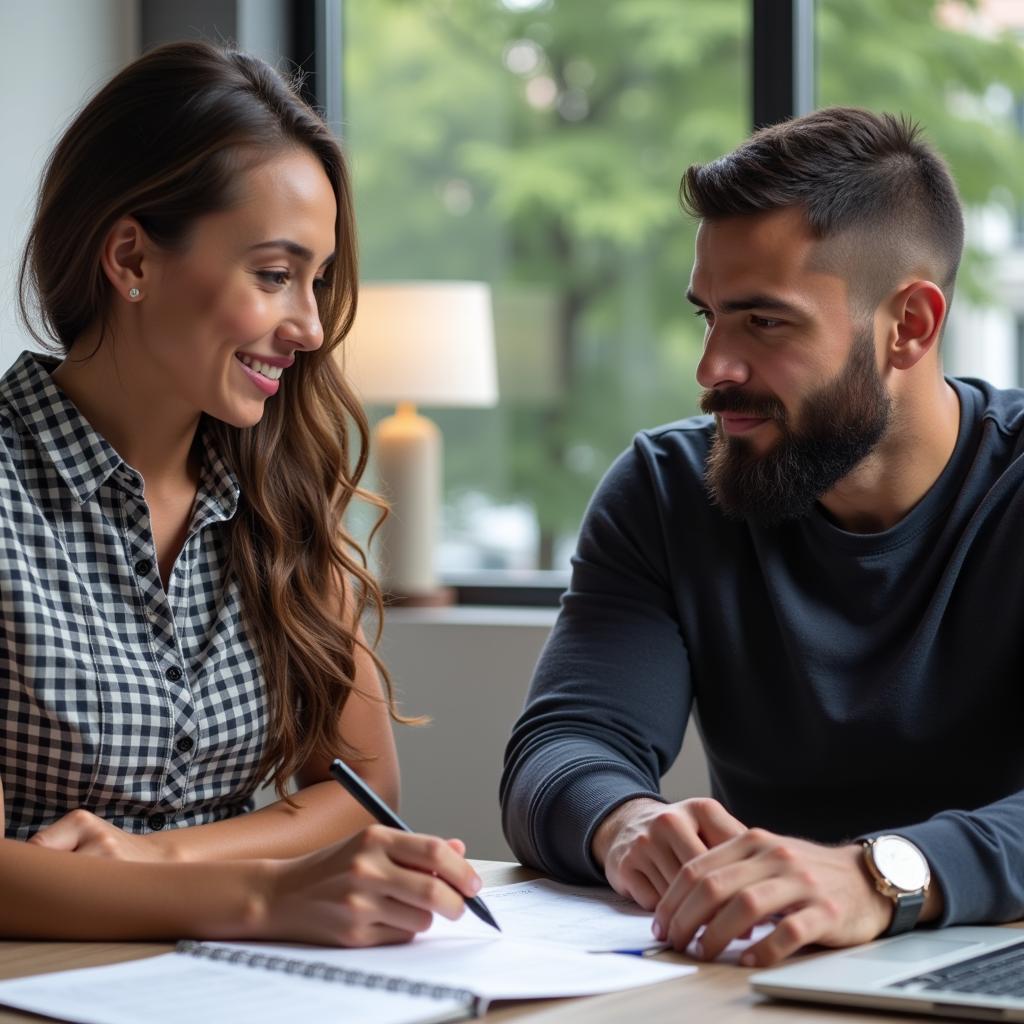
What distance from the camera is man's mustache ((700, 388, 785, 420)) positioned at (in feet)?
5.67

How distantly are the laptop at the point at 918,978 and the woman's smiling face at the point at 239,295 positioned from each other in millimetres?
862

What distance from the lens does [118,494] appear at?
1.59m

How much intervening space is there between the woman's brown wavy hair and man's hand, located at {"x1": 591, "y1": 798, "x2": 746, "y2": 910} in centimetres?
48

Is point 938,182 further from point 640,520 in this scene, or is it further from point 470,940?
point 470,940

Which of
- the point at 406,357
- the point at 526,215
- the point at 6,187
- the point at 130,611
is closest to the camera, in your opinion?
the point at 130,611

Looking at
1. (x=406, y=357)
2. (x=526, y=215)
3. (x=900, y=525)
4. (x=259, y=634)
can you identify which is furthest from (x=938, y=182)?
(x=526, y=215)

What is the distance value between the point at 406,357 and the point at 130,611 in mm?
1595

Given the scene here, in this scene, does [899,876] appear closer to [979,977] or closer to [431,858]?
[979,977]

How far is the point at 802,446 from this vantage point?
1.72m

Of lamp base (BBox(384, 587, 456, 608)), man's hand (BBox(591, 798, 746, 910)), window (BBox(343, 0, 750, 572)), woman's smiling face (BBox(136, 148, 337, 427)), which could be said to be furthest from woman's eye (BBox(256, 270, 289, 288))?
window (BBox(343, 0, 750, 572))

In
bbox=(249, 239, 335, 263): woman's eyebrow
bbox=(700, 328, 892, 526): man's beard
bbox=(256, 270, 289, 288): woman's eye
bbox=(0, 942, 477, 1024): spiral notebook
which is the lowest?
bbox=(0, 942, 477, 1024): spiral notebook

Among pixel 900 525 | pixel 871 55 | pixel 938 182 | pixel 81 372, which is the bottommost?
pixel 900 525

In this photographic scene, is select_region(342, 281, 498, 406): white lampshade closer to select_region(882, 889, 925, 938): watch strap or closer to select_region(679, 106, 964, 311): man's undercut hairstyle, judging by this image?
select_region(679, 106, 964, 311): man's undercut hairstyle

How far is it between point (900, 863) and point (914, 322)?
78cm
